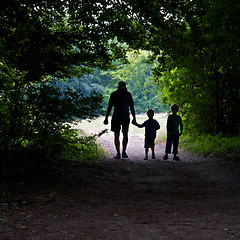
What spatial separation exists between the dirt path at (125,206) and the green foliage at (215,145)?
2390 millimetres

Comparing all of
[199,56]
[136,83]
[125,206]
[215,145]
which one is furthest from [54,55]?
[136,83]

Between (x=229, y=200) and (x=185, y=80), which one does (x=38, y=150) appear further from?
(x=185, y=80)

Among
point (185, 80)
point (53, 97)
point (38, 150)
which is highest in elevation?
point (185, 80)

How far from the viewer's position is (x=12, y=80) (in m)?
6.16

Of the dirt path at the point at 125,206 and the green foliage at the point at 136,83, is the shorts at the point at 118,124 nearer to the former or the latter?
the dirt path at the point at 125,206

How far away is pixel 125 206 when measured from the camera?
4.70 m

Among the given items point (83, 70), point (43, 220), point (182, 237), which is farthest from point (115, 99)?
point (182, 237)

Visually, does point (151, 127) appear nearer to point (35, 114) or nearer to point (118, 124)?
point (118, 124)

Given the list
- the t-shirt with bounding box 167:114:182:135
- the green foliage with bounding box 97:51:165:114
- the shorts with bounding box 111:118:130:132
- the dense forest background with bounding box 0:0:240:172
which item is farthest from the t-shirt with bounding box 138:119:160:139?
the green foliage with bounding box 97:51:165:114

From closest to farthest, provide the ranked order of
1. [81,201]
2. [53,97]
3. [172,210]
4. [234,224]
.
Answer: [234,224]
[172,210]
[81,201]
[53,97]

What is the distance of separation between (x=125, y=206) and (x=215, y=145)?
23.5 ft

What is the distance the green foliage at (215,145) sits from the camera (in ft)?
32.4

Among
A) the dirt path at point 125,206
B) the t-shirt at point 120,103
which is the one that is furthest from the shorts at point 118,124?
the dirt path at point 125,206

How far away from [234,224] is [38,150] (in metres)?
4.10
